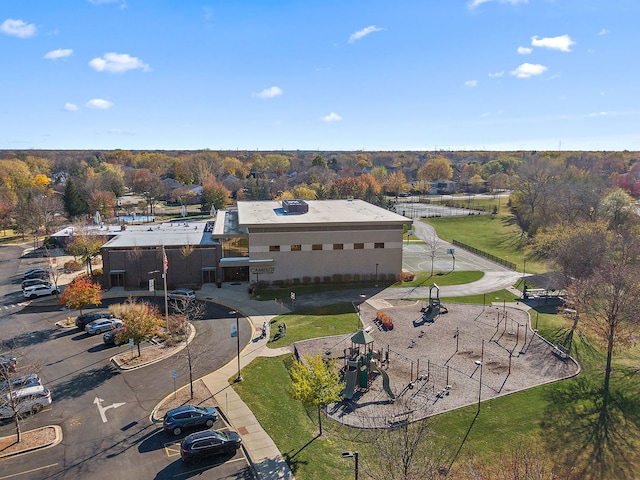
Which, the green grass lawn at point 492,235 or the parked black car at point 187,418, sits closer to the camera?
the parked black car at point 187,418

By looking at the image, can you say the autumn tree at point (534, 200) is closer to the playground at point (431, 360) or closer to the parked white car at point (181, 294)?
the playground at point (431, 360)

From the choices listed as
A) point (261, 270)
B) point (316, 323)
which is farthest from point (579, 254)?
point (261, 270)

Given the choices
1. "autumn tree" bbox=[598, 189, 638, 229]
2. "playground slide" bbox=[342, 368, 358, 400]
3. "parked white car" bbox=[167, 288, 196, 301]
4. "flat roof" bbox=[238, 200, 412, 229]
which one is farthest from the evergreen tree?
"autumn tree" bbox=[598, 189, 638, 229]

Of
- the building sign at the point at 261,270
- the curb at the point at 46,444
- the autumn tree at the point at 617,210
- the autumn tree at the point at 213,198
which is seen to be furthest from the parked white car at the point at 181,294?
the autumn tree at the point at 617,210

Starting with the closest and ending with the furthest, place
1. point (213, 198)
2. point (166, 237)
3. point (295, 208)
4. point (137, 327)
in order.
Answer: point (137, 327)
point (166, 237)
point (295, 208)
point (213, 198)

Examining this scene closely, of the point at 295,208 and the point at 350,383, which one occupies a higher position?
the point at 295,208

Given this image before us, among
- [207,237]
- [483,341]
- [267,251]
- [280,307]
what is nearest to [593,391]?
[483,341]

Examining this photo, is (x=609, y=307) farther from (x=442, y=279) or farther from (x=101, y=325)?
(x=101, y=325)
